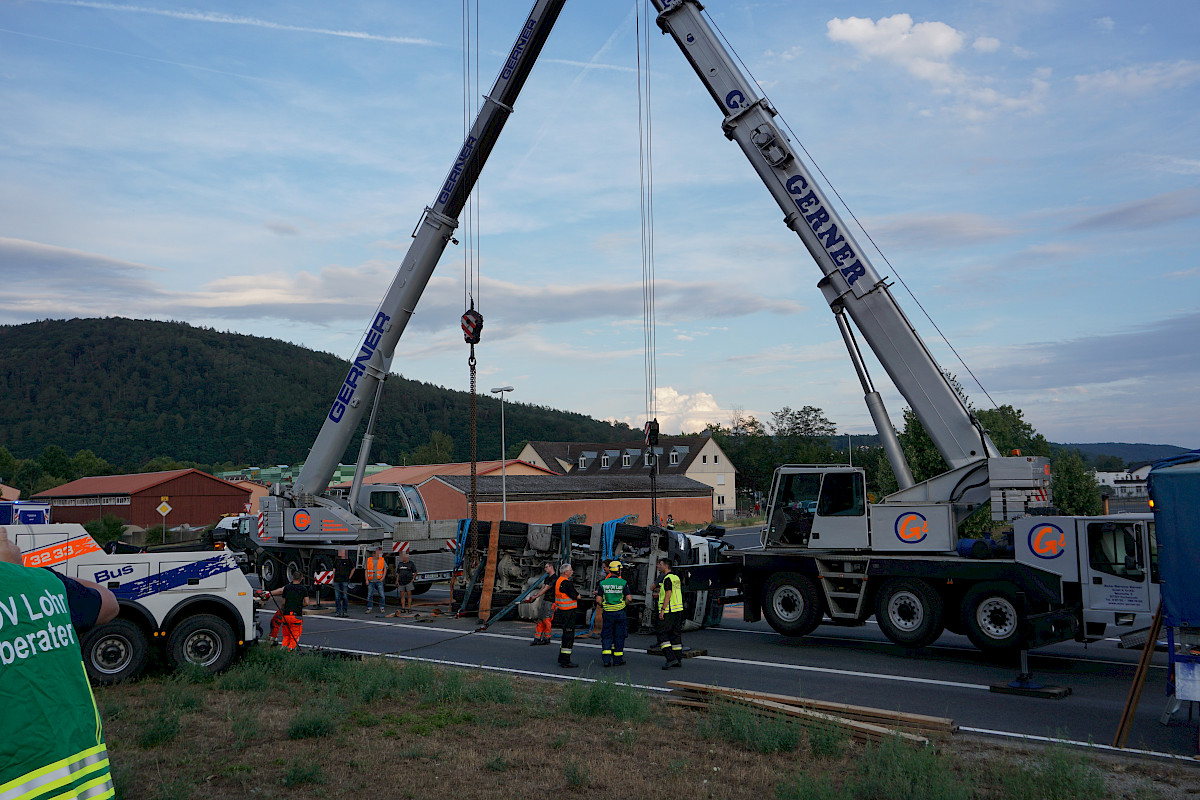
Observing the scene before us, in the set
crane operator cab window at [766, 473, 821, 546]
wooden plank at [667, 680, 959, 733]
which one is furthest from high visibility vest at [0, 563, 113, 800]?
crane operator cab window at [766, 473, 821, 546]

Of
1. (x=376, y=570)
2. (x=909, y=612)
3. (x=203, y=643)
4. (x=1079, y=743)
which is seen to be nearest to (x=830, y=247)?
(x=909, y=612)

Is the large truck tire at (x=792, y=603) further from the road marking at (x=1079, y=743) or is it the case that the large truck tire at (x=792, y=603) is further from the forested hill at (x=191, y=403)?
the forested hill at (x=191, y=403)

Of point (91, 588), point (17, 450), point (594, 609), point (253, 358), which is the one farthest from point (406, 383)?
point (91, 588)

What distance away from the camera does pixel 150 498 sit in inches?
2101

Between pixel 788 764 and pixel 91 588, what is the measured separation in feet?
21.9

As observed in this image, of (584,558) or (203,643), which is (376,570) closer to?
(584,558)

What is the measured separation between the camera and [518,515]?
4903cm

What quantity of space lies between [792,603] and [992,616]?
3.35 m

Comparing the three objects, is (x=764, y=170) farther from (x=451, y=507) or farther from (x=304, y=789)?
(x=451, y=507)

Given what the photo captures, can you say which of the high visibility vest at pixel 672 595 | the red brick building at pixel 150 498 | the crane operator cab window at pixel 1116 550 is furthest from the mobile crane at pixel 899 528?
the red brick building at pixel 150 498

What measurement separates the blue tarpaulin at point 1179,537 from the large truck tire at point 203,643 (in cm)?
1152

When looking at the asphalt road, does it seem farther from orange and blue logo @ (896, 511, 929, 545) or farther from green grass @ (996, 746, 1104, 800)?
orange and blue logo @ (896, 511, 929, 545)

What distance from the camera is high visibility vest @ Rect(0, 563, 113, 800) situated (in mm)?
2596

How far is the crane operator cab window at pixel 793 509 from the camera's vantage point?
15.7m
